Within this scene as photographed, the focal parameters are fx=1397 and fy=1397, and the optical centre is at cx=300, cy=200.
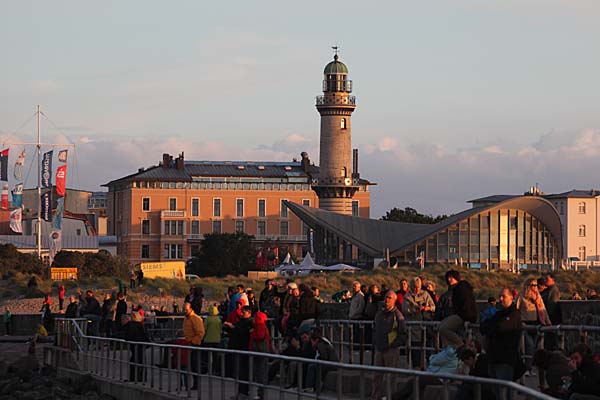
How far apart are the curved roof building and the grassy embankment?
58.4 ft

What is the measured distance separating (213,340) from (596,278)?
3811cm

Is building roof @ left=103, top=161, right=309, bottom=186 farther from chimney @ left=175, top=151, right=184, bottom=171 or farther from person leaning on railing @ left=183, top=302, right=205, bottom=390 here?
person leaning on railing @ left=183, top=302, right=205, bottom=390

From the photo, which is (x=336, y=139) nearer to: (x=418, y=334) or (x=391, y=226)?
(x=391, y=226)

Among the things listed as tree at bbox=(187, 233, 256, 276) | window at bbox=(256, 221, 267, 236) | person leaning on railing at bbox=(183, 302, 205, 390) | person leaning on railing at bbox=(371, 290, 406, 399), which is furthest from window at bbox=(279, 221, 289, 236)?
person leaning on railing at bbox=(371, 290, 406, 399)

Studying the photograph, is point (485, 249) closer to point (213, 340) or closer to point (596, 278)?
point (596, 278)

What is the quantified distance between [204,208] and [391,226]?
1380 inches

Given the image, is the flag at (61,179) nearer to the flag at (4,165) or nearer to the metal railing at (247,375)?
the flag at (4,165)

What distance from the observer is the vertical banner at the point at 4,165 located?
234ft

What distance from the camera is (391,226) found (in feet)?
295

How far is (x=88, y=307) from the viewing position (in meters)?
29.3

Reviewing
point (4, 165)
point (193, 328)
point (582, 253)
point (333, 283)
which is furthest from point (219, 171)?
point (193, 328)

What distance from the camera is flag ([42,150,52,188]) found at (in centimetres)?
7044

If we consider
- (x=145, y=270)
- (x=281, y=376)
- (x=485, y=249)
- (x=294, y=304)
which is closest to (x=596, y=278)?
(x=145, y=270)

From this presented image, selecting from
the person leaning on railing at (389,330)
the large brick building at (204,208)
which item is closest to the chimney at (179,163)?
the large brick building at (204,208)
